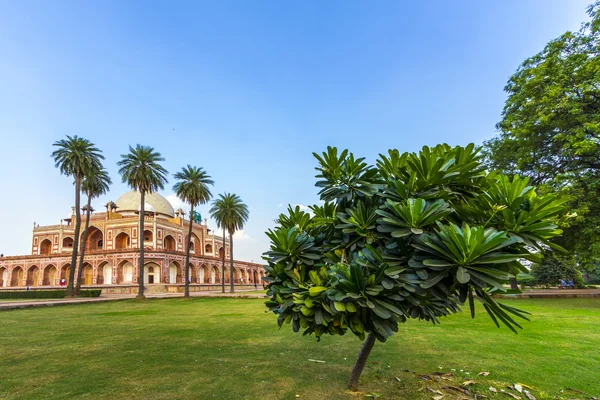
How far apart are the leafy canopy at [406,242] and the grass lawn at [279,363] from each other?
176cm

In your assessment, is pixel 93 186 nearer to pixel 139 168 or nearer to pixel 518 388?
pixel 139 168

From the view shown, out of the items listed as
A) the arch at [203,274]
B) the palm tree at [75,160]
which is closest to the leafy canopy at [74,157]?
the palm tree at [75,160]

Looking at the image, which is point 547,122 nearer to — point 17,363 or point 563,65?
point 563,65

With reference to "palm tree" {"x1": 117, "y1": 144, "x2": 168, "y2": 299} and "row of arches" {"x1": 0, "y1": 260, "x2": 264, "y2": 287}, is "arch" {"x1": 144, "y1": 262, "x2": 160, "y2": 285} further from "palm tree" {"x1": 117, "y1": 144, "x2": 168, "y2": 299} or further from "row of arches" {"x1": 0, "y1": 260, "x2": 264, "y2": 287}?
"palm tree" {"x1": 117, "y1": 144, "x2": 168, "y2": 299}

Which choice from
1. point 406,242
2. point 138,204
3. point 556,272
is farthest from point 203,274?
point 406,242

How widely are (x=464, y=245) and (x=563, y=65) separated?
21.1m

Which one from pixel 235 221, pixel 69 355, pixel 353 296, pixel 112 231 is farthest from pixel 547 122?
pixel 112 231

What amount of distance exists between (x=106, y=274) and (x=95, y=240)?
43.2ft

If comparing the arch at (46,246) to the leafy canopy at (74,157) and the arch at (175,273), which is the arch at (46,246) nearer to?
the arch at (175,273)

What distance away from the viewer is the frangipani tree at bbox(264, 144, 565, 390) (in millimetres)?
2727

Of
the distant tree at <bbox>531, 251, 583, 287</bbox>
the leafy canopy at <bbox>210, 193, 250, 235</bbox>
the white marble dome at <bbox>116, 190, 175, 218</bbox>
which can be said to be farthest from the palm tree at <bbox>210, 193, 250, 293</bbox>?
the distant tree at <bbox>531, 251, 583, 287</bbox>

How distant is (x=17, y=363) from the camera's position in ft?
20.9

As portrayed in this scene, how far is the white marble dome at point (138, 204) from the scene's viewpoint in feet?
209

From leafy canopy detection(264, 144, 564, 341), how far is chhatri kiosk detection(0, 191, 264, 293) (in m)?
46.5
